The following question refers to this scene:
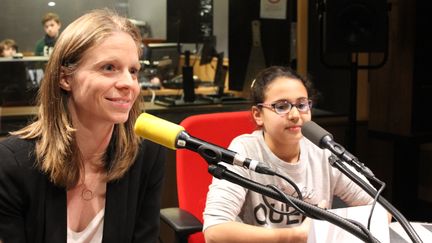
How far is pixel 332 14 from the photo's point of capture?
2.99m

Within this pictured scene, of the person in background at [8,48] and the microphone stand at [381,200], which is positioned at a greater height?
the person in background at [8,48]

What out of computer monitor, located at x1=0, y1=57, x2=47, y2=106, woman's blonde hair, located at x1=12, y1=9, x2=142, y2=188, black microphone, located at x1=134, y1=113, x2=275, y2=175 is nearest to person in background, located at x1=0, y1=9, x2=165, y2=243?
woman's blonde hair, located at x1=12, y1=9, x2=142, y2=188

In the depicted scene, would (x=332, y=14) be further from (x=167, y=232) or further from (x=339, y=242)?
(x=339, y=242)

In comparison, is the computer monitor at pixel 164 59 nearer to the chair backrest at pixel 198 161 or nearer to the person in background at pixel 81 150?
the chair backrest at pixel 198 161

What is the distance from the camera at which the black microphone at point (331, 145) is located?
1098 mm

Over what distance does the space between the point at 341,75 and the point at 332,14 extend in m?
0.83

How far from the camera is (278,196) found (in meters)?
0.98

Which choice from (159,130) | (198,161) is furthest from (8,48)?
(159,130)

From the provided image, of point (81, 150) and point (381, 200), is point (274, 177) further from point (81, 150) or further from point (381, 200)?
point (381, 200)

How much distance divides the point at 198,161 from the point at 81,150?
66 cm

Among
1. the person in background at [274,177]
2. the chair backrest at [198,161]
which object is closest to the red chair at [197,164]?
the chair backrest at [198,161]

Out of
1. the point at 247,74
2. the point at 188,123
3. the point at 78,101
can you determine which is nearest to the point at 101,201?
the point at 78,101

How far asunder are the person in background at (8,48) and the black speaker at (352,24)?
1.88 meters

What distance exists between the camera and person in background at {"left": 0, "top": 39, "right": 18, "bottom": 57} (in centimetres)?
351
